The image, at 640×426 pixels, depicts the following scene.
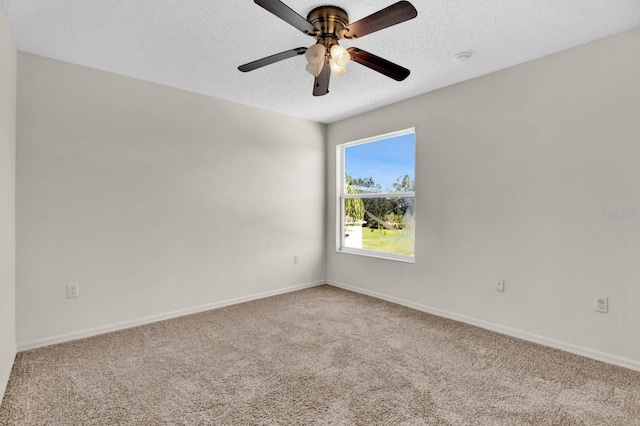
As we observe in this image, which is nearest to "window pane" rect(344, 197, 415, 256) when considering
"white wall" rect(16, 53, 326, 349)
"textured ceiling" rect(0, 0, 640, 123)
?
"white wall" rect(16, 53, 326, 349)

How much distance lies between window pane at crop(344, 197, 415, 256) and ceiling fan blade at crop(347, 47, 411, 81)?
188 cm

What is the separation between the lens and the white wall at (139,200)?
2658mm

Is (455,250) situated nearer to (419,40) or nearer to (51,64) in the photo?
(419,40)

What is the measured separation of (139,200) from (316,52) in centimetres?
226

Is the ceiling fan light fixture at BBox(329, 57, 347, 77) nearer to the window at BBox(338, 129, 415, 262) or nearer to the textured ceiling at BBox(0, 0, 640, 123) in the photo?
the textured ceiling at BBox(0, 0, 640, 123)

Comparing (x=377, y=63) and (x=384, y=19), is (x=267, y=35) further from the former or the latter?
(x=384, y=19)

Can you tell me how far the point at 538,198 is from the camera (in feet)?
8.95

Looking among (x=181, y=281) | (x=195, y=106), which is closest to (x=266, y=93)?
(x=195, y=106)

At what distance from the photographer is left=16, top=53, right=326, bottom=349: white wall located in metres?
2.66

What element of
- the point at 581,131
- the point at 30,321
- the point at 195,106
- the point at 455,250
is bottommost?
the point at 30,321

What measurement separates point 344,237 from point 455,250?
5.60 feet

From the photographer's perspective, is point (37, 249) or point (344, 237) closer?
point (37, 249)

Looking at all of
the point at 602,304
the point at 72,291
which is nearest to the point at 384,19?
the point at 602,304

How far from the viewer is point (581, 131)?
2.50m
